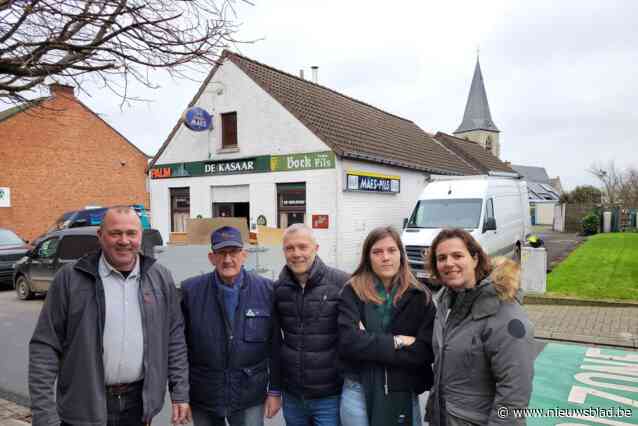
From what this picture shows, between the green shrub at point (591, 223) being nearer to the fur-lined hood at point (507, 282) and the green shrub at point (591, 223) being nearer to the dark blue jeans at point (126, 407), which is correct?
Result: the fur-lined hood at point (507, 282)

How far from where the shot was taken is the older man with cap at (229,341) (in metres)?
2.77

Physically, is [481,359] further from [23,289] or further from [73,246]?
[23,289]

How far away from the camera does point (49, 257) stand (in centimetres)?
1059

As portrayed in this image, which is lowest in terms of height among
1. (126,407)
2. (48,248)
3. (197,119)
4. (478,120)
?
(126,407)

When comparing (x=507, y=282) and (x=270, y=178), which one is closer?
(x=507, y=282)

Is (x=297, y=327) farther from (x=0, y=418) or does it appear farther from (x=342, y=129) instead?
(x=342, y=129)

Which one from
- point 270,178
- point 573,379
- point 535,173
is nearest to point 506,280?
point 573,379

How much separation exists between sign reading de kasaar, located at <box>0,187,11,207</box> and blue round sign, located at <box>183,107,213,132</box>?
1275 cm

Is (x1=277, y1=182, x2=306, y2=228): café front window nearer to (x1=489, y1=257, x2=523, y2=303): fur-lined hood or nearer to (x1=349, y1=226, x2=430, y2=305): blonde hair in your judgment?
(x1=349, y1=226, x2=430, y2=305): blonde hair

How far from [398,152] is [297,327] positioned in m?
17.1

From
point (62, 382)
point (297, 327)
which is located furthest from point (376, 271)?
point (62, 382)

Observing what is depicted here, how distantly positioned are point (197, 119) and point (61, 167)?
13.4 meters

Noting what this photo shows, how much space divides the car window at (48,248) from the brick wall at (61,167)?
12.8 metres

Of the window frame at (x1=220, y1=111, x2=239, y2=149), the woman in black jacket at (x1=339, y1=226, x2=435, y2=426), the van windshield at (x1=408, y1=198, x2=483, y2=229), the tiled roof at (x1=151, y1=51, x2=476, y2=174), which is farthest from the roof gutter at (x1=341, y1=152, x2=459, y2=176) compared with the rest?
the woman in black jacket at (x1=339, y1=226, x2=435, y2=426)
